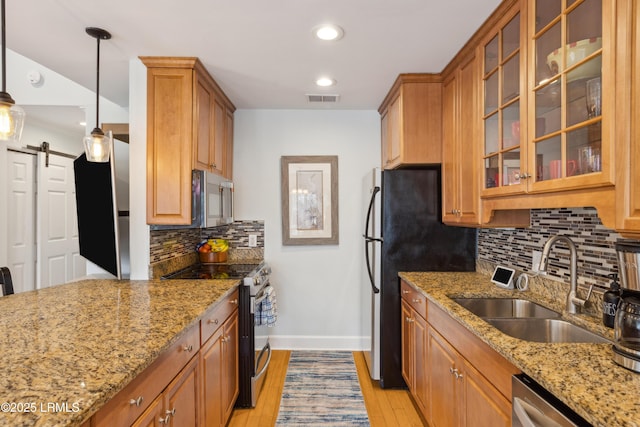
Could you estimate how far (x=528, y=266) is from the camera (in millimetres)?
2068

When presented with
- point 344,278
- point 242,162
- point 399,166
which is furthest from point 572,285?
point 242,162

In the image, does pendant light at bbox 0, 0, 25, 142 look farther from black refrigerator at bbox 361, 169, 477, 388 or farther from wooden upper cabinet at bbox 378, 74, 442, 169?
wooden upper cabinet at bbox 378, 74, 442, 169

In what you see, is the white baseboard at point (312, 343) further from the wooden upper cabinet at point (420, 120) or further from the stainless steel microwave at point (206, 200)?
the wooden upper cabinet at point (420, 120)

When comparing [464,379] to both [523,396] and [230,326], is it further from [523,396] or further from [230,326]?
[230,326]

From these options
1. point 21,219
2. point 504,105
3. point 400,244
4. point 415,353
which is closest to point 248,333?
point 415,353

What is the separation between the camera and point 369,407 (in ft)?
7.89

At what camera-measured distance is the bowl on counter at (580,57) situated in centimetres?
115

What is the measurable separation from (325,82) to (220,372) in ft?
7.19

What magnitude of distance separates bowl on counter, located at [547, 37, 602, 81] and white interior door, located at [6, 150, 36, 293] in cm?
475

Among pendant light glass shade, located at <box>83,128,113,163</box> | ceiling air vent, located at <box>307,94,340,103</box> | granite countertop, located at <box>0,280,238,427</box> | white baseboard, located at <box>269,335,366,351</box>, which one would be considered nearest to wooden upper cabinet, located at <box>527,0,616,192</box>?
granite countertop, located at <box>0,280,238,427</box>

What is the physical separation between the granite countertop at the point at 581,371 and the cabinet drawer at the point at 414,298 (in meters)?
0.48

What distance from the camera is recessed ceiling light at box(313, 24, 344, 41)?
1873mm

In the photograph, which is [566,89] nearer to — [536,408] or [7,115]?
[536,408]

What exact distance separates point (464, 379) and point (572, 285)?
2.13 ft
